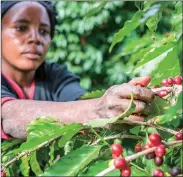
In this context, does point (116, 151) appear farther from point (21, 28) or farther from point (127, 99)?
point (21, 28)

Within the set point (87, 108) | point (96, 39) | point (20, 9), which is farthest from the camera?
point (96, 39)

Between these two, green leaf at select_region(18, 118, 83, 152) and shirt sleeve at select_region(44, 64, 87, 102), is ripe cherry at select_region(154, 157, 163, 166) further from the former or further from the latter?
shirt sleeve at select_region(44, 64, 87, 102)

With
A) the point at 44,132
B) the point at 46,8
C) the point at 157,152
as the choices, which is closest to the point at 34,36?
the point at 46,8

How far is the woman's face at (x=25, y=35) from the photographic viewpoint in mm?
1811

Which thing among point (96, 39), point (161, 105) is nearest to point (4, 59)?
point (161, 105)

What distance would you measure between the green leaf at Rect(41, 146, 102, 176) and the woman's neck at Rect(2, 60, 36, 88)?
1119mm

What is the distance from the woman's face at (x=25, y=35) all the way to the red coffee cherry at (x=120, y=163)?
1150 mm

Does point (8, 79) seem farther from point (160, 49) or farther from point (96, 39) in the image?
point (96, 39)

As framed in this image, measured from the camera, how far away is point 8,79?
74.3 inches

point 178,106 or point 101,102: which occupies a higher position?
point 178,106

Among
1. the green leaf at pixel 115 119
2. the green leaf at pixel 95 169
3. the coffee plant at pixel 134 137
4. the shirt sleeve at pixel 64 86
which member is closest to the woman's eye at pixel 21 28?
the shirt sleeve at pixel 64 86

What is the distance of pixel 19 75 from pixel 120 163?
1.29m

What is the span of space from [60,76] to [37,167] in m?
0.78

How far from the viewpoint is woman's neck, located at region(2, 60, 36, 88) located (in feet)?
6.31
